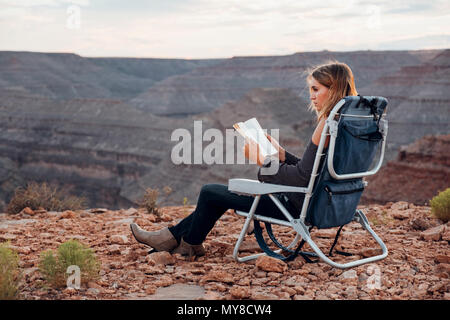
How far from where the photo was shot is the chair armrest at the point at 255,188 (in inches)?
141

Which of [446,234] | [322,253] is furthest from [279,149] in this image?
[446,234]

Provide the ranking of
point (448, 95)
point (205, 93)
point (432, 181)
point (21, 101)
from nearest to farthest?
point (432, 181), point (448, 95), point (21, 101), point (205, 93)

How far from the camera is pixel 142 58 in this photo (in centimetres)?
14888

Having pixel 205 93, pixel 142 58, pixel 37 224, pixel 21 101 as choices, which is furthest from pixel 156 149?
pixel 142 58

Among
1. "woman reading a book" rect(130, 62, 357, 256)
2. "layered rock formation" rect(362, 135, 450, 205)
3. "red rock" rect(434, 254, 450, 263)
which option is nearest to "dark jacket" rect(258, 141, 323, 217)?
"woman reading a book" rect(130, 62, 357, 256)

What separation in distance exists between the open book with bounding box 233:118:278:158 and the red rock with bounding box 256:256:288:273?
79 cm

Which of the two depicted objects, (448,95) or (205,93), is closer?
(448,95)

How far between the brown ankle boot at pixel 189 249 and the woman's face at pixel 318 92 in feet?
4.88

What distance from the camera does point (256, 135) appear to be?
3688 mm

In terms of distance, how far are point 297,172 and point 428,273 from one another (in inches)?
51.4

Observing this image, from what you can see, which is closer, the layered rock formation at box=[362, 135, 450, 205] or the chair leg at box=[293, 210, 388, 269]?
the chair leg at box=[293, 210, 388, 269]

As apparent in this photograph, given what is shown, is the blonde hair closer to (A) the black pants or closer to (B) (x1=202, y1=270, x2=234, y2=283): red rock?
(A) the black pants

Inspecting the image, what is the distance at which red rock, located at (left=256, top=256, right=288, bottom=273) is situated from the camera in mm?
3816
